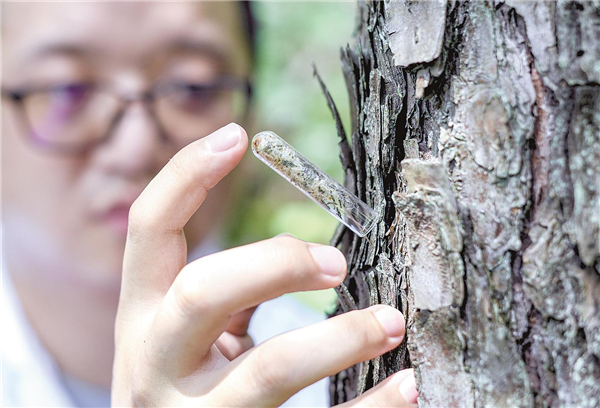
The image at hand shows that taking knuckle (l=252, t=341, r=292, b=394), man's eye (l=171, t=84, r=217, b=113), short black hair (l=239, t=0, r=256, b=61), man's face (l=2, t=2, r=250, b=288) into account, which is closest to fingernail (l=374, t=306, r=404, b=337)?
knuckle (l=252, t=341, r=292, b=394)

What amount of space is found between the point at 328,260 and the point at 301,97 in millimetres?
2457

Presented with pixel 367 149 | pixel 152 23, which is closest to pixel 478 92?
pixel 367 149

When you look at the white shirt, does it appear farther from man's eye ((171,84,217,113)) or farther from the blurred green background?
the blurred green background

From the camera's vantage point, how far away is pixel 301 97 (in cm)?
285

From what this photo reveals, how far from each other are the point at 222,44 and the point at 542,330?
1.55 meters

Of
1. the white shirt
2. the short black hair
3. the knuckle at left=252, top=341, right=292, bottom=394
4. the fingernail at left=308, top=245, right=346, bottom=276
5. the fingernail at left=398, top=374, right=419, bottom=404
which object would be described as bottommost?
the white shirt

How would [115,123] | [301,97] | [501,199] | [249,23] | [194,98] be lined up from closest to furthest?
[501,199] < [115,123] < [194,98] < [249,23] < [301,97]

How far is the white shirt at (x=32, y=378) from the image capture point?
5.39 feet

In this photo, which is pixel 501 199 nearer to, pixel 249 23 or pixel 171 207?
pixel 171 207

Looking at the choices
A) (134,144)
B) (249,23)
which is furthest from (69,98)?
(249,23)

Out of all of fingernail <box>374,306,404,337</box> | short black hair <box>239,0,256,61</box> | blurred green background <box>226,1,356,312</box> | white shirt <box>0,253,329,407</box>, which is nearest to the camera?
fingernail <box>374,306,404,337</box>

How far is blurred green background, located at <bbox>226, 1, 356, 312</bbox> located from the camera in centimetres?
275

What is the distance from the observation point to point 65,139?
145cm

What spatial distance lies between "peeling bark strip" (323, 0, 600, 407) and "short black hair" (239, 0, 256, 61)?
1.47 meters
